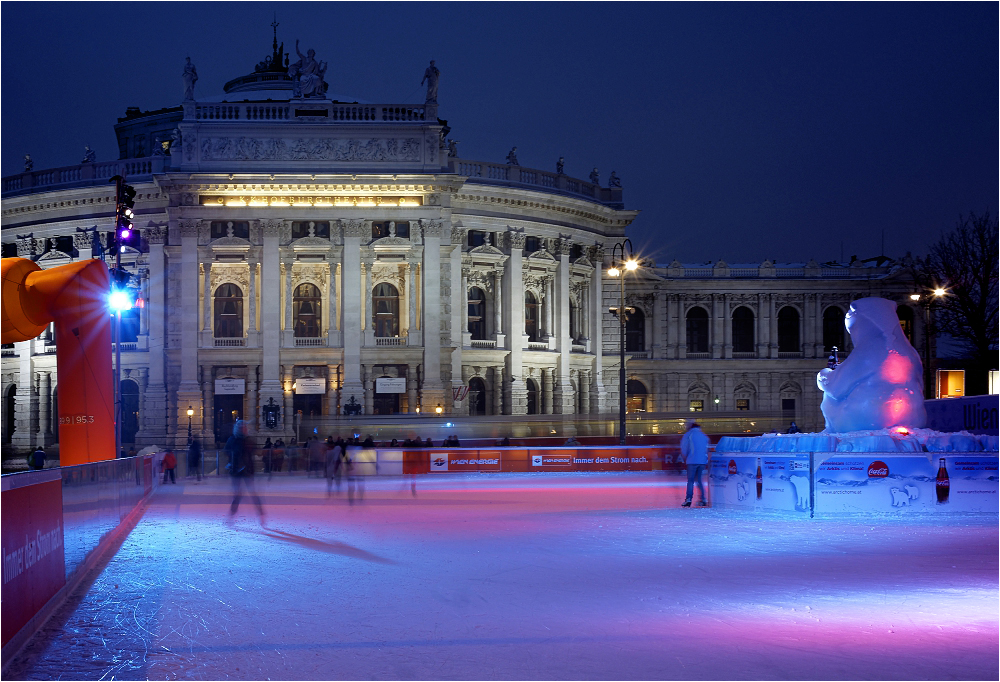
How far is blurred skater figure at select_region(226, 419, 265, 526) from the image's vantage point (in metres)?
20.5

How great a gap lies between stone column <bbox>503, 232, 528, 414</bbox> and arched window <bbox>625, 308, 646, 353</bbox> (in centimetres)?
1324

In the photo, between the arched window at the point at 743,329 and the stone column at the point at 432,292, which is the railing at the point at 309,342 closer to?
the stone column at the point at 432,292

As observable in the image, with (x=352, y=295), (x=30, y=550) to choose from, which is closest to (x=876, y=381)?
(x=30, y=550)

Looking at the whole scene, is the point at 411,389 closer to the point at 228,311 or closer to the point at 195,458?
the point at 228,311

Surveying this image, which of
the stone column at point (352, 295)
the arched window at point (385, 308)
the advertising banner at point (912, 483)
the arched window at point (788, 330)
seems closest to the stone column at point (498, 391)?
the arched window at point (385, 308)

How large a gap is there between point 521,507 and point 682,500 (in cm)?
403

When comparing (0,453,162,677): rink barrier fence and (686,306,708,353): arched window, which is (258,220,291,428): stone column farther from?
(0,453,162,677): rink barrier fence

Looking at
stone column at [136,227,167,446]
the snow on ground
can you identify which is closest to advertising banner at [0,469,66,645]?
the snow on ground

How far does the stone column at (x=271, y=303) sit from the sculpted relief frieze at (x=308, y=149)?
3.67 meters

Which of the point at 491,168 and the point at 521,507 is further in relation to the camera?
the point at 491,168

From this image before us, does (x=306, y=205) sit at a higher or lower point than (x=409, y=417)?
higher

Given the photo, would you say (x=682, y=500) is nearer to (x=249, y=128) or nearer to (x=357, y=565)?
(x=357, y=565)

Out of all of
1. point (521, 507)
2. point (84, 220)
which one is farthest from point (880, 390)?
point (84, 220)

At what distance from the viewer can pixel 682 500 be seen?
84.3ft
